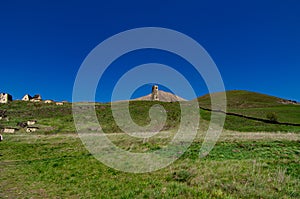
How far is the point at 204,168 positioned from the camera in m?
12.5

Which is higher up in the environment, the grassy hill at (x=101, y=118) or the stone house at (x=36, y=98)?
the stone house at (x=36, y=98)

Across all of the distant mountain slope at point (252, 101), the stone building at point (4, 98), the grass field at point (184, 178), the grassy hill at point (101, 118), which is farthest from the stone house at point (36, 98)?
the distant mountain slope at point (252, 101)

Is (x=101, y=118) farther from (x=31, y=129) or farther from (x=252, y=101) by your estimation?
(x=252, y=101)

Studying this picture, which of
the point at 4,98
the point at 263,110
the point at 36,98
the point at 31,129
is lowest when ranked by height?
the point at 31,129

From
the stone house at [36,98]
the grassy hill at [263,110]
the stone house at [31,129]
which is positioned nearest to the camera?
the stone house at [31,129]

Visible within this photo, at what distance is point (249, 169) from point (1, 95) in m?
86.2

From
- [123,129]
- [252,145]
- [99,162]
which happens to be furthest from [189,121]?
[99,162]

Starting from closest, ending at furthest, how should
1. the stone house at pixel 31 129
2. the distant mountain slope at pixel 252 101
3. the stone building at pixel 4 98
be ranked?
the stone house at pixel 31 129 → the stone building at pixel 4 98 → the distant mountain slope at pixel 252 101

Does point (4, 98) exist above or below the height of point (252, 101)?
below

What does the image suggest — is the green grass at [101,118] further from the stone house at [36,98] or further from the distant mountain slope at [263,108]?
the stone house at [36,98]

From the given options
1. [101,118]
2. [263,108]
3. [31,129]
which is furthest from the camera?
[263,108]

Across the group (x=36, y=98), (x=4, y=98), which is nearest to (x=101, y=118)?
(x=4, y=98)

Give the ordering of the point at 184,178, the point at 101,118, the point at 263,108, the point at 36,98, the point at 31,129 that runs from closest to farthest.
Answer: the point at 184,178
the point at 31,129
the point at 101,118
the point at 263,108
the point at 36,98

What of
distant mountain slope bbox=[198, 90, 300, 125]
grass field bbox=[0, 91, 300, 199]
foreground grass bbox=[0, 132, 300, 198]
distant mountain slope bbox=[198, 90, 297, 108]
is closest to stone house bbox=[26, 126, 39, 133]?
grass field bbox=[0, 91, 300, 199]
